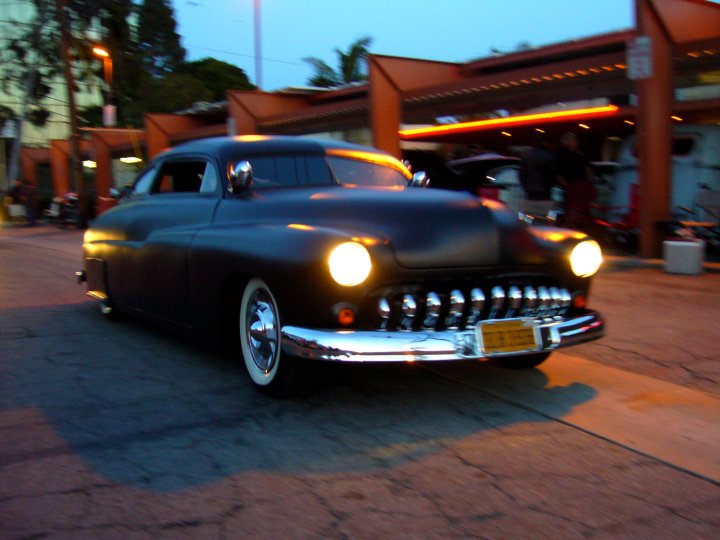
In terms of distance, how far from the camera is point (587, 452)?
328cm

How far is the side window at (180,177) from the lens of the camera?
16.6ft

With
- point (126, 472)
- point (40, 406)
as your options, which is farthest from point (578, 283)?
point (40, 406)

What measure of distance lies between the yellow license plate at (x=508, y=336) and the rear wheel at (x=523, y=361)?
34.3 inches

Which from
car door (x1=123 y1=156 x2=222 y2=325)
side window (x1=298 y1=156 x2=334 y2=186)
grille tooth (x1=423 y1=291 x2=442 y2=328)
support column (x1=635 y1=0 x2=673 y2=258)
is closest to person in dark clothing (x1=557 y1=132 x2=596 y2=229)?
support column (x1=635 y1=0 x2=673 y2=258)

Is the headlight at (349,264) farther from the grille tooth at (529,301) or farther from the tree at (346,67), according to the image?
the tree at (346,67)

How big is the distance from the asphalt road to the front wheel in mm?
121

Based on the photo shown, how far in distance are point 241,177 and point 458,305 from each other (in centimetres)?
161

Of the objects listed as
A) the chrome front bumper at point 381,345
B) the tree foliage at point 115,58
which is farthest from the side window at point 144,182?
the tree foliage at point 115,58

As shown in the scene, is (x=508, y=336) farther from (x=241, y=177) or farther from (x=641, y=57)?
(x=641, y=57)

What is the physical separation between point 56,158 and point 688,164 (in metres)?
26.8

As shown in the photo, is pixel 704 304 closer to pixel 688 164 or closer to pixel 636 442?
pixel 636 442

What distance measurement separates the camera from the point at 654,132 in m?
9.64

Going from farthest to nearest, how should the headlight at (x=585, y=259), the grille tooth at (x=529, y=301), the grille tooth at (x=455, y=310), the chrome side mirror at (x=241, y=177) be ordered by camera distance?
the chrome side mirror at (x=241, y=177)
the headlight at (x=585, y=259)
the grille tooth at (x=529, y=301)
the grille tooth at (x=455, y=310)

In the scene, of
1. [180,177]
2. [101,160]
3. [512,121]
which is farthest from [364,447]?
[101,160]
